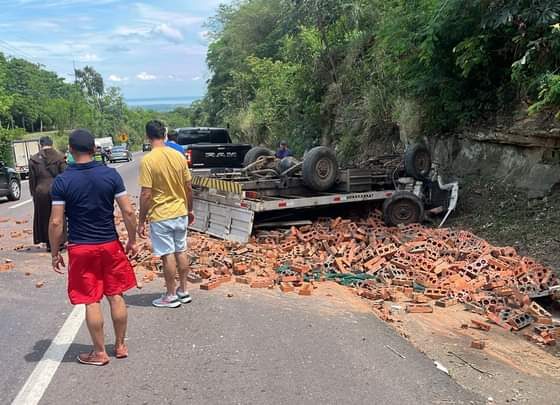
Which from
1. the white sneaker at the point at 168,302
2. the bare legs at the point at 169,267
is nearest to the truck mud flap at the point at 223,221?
the white sneaker at the point at 168,302

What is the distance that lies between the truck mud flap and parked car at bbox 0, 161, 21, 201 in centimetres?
940

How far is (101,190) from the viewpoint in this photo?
14.9ft

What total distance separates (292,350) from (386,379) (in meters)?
0.91

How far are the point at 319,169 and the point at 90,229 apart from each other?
6.25 meters

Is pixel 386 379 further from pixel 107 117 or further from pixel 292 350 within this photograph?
pixel 107 117

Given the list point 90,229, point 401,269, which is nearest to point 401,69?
point 401,269

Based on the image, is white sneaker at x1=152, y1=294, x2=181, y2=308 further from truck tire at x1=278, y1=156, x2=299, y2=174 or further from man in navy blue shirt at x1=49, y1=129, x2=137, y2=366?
truck tire at x1=278, y1=156, x2=299, y2=174

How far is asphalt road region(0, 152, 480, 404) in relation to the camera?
416 cm

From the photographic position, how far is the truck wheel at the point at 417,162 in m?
10.9

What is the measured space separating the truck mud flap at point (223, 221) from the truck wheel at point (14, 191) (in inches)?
376

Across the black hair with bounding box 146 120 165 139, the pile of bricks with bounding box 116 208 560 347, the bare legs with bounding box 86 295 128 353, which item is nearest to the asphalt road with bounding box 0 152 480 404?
the bare legs with bounding box 86 295 128 353

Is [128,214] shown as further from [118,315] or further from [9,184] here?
[9,184]

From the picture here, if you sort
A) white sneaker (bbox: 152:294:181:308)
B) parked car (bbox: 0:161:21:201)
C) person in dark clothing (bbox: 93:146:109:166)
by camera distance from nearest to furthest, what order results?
person in dark clothing (bbox: 93:146:109:166), white sneaker (bbox: 152:294:181:308), parked car (bbox: 0:161:21:201)

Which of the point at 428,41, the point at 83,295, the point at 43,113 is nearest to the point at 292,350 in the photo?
the point at 83,295
